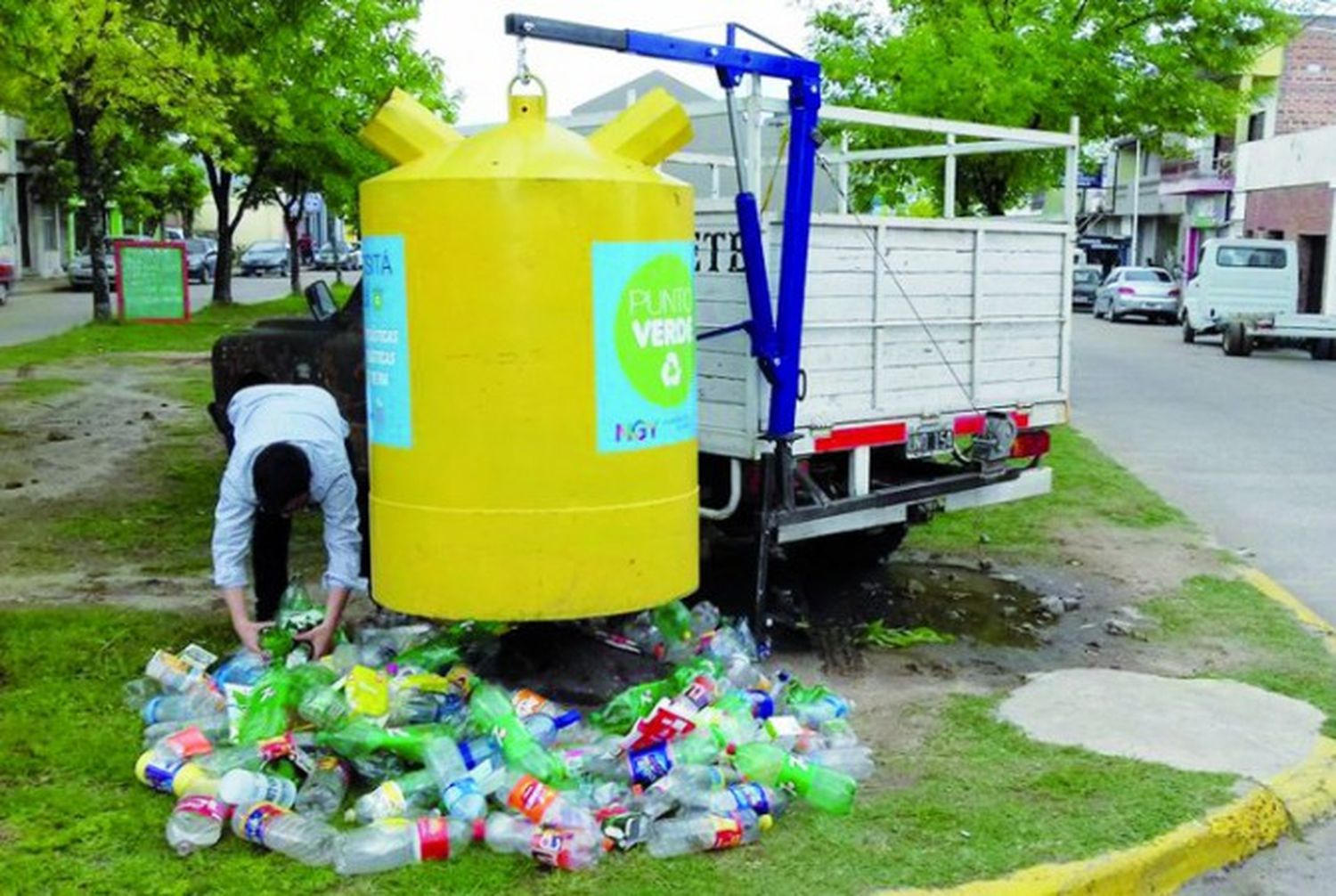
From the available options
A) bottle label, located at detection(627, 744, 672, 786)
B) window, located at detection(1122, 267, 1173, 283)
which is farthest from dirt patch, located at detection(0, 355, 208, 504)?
window, located at detection(1122, 267, 1173, 283)

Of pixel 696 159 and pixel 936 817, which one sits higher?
pixel 696 159

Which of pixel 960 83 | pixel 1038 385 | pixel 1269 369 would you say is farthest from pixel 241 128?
pixel 1038 385

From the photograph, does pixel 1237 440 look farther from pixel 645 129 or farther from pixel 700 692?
pixel 645 129

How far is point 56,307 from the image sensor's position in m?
33.6

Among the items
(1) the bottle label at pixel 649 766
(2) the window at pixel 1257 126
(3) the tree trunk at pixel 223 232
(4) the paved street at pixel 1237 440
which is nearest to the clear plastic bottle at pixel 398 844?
(1) the bottle label at pixel 649 766

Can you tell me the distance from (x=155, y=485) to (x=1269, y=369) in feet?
60.1

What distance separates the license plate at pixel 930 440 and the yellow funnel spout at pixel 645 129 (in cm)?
230

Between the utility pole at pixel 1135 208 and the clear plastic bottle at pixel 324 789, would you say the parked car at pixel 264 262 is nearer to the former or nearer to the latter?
the utility pole at pixel 1135 208

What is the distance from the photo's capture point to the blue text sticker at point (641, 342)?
15.9 ft

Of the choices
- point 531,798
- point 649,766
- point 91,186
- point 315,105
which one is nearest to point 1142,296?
point 315,105

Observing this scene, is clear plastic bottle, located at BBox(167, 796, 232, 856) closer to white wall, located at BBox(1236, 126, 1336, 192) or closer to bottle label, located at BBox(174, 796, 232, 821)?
bottle label, located at BBox(174, 796, 232, 821)

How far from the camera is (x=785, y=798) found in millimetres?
4699

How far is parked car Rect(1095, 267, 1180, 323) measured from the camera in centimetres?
3753

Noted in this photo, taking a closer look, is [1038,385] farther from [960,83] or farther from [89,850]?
[960,83]
